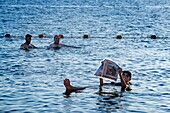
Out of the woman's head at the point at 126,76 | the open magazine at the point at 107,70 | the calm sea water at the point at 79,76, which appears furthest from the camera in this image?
the woman's head at the point at 126,76

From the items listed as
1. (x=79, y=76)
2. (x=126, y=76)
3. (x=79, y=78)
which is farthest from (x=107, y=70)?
(x=79, y=76)

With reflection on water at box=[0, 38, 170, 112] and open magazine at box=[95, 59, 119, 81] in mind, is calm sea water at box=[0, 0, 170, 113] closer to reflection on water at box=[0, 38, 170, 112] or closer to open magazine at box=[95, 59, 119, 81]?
reflection on water at box=[0, 38, 170, 112]

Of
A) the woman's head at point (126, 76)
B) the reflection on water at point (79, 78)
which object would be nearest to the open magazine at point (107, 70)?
the reflection on water at point (79, 78)

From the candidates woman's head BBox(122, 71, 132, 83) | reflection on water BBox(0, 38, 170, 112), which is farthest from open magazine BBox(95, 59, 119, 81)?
woman's head BBox(122, 71, 132, 83)

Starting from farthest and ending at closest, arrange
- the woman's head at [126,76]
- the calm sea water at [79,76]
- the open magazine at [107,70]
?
1. the woman's head at [126,76]
2. the open magazine at [107,70]
3. the calm sea water at [79,76]

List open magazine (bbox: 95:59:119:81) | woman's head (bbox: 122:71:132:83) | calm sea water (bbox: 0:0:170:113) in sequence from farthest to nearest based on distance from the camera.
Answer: woman's head (bbox: 122:71:132:83)
open magazine (bbox: 95:59:119:81)
calm sea water (bbox: 0:0:170:113)

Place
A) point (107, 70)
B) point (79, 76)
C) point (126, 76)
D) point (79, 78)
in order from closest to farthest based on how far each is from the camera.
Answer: point (107, 70), point (126, 76), point (79, 78), point (79, 76)

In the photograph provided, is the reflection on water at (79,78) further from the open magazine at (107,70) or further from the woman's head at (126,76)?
the open magazine at (107,70)

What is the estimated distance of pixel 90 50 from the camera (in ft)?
99.3

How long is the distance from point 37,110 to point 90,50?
14827 mm

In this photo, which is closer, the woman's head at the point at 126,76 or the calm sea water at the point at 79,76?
the calm sea water at the point at 79,76

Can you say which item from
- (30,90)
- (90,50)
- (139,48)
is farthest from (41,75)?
(139,48)

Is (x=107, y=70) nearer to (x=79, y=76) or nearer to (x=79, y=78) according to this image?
(x=79, y=78)

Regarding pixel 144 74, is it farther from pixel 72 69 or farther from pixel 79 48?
pixel 79 48
